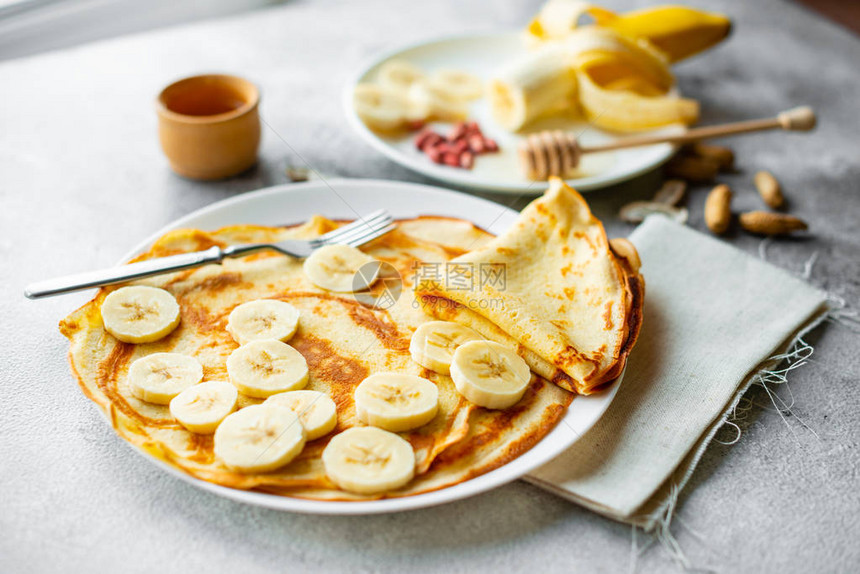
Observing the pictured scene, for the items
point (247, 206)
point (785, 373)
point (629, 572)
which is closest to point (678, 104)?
point (785, 373)

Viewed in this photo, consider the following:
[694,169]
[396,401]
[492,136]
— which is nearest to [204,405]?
[396,401]

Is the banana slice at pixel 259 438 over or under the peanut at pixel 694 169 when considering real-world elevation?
over

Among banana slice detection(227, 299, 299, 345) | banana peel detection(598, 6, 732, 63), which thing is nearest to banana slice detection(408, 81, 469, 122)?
banana peel detection(598, 6, 732, 63)

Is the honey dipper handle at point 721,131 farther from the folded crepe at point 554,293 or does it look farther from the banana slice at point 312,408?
the banana slice at point 312,408

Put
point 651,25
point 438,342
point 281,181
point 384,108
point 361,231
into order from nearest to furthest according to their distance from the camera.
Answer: point 438,342
point 361,231
point 281,181
point 384,108
point 651,25

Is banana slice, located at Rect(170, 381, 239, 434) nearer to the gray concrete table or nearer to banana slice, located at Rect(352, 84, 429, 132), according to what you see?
the gray concrete table

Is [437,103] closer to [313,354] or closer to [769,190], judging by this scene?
[769,190]

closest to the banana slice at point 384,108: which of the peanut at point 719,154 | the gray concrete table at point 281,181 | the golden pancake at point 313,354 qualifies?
the gray concrete table at point 281,181
